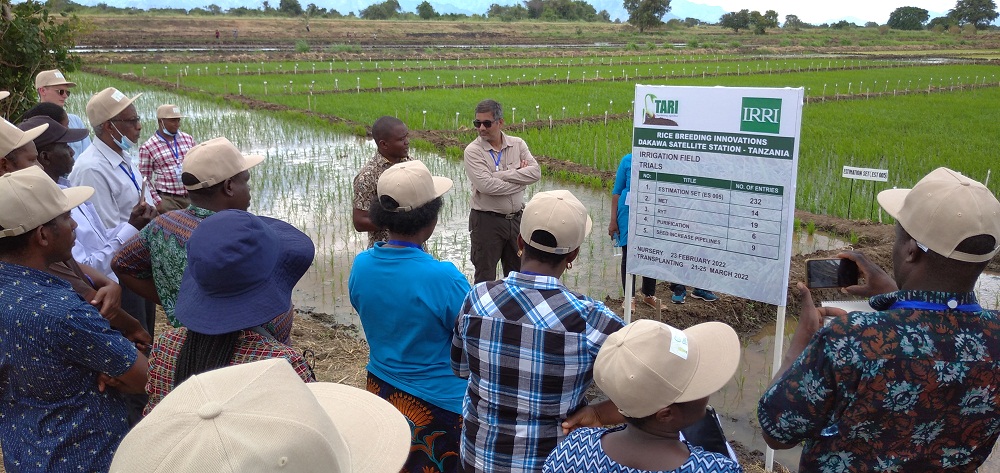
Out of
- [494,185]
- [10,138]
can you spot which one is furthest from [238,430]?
[494,185]

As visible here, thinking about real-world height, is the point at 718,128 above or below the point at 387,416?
above

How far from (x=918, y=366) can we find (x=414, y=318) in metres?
1.52

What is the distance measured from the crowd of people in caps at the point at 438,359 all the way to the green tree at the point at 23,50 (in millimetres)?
4759

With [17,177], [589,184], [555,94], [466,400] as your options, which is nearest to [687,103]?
[466,400]

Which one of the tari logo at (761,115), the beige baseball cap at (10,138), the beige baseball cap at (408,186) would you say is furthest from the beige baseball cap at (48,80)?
the tari logo at (761,115)

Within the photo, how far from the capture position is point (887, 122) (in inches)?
598

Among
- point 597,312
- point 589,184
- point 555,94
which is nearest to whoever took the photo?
point 597,312

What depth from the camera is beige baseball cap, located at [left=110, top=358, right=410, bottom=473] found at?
3.78 ft

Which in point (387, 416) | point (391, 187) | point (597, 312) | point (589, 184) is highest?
point (391, 187)

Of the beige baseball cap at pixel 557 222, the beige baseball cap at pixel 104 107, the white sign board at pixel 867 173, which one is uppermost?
the beige baseball cap at pixel 104 107

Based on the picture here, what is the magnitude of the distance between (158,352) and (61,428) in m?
0.38

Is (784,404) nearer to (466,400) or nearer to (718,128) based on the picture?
(466,400)

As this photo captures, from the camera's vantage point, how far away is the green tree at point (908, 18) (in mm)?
77750

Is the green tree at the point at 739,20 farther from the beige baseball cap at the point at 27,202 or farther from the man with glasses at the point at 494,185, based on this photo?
the beige baseball cap at the point at 27,202
